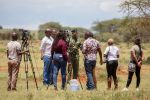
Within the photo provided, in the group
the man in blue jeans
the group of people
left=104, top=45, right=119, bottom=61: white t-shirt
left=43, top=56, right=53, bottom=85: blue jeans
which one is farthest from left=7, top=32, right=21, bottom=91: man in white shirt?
left=104, top=45, right=119, bottom=61: white t-shirt

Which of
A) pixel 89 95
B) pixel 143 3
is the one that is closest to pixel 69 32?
pixel 89 95

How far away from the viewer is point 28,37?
1680 cm

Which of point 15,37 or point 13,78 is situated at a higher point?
point 15,37

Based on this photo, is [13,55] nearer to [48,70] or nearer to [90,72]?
[48,70]

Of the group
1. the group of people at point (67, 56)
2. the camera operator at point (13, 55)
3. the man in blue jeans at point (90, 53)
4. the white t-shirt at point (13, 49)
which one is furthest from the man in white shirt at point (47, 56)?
the man in blue jeans at point (90, 53)

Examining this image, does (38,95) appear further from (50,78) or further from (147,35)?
(147,35)

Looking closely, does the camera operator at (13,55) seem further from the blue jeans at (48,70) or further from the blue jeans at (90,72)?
the blue jeans at (90,72)

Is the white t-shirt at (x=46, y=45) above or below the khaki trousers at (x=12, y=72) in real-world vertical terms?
above

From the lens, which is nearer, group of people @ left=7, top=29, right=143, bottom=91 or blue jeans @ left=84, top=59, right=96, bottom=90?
group of people @ left=7, top=29, right=143, bottom=91

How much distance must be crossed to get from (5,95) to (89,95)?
7.75ft

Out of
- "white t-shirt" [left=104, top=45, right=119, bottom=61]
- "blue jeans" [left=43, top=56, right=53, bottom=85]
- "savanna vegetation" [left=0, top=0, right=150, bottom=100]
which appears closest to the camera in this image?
"savanna vegetation" [left=0, top=0, right=150, bottom=100]

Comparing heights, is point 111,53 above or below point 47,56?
above

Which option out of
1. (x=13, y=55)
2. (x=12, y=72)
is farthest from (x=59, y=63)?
(x=12, y=72)

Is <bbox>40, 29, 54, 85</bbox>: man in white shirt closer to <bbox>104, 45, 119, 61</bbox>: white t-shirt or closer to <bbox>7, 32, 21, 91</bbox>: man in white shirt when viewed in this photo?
<bbox>7, 32, 21, 91</bbox>: man in white shirt
